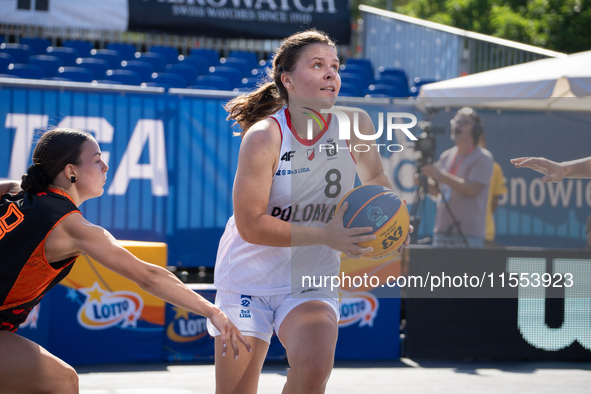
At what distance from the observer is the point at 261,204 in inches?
108

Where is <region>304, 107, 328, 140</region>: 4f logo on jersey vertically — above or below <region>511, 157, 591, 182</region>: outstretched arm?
above

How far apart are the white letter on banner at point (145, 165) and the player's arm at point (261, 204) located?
3881 millimetres

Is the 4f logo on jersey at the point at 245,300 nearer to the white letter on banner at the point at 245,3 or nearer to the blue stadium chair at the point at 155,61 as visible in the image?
the blue stadium chair at the point at 155,61

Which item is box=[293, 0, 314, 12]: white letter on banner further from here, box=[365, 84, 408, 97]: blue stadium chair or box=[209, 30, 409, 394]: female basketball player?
box=[209, 30, 409, 394]: female basketball player

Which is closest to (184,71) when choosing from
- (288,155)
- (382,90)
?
(382,90)

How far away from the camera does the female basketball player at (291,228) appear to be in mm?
2684

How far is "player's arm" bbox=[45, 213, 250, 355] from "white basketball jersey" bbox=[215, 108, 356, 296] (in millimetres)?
419

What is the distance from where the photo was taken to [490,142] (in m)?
6.89

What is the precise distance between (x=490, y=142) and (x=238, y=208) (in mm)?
4836

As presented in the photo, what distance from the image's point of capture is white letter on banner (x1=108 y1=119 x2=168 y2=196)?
6.45 metres

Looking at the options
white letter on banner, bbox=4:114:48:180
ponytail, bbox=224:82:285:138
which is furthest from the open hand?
white letter on banner, bbox=4:114:48:180

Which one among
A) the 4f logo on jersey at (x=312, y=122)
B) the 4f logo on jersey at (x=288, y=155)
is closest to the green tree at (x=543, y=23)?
the 4f logo on jersey at (x=312, y=122)

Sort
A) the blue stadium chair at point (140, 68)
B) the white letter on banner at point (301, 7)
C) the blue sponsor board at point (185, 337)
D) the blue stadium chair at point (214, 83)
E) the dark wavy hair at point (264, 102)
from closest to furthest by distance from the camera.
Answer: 1. the dark wavy hair at point (264, 102)
2. the blue sponsor board at point (185, 337)
3. the blue stadium chair at point (214, 83)
4. the blue stadium chair at point (140, 68)
5. the white letter on banner at point (301, 7)

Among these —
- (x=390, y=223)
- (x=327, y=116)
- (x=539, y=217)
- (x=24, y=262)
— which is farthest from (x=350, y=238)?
(x=539, y=217)
